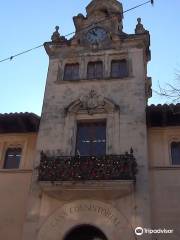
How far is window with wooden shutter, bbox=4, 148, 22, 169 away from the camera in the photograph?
16703 millimetres

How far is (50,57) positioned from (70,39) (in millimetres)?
1402

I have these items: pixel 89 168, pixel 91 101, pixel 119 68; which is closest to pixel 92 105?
pixel 91 101

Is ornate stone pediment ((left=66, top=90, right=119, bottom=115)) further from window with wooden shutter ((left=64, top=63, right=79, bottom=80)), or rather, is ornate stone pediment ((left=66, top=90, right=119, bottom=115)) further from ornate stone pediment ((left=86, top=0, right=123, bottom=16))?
ornate stone pediment ((left=86, top=0, right=123, bottom=16))

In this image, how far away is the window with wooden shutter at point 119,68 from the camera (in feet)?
59.8

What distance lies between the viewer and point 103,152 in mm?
15742

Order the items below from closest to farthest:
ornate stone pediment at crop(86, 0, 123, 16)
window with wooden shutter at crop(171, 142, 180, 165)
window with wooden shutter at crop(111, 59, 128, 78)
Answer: window with wooden shutter at crop(171, 142, 180, 165) → window with wooden shutter at crop(111, 59, 128, 78) → ornate stone pediment at crop(86, 0, 123, 16)

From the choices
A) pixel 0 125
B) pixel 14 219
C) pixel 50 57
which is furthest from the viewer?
pixel 50 57

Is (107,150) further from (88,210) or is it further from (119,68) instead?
(119,68)

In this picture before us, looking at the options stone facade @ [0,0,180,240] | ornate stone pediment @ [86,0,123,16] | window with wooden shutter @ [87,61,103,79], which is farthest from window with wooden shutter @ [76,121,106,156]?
ornate stone pediment @ [86,0,123,16]

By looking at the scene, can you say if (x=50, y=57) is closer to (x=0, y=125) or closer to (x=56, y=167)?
(x=0, y=125)

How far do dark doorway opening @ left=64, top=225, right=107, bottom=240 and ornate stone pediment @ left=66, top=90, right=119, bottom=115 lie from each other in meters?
4.86

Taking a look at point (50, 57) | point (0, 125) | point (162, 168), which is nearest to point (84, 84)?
point (50, 57)

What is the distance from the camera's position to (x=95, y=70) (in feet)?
61.4

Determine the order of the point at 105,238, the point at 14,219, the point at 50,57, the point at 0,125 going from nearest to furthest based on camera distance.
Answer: the point at 105,238 < the point at 14,219 < the point at 0,125 < the point at 50,57
